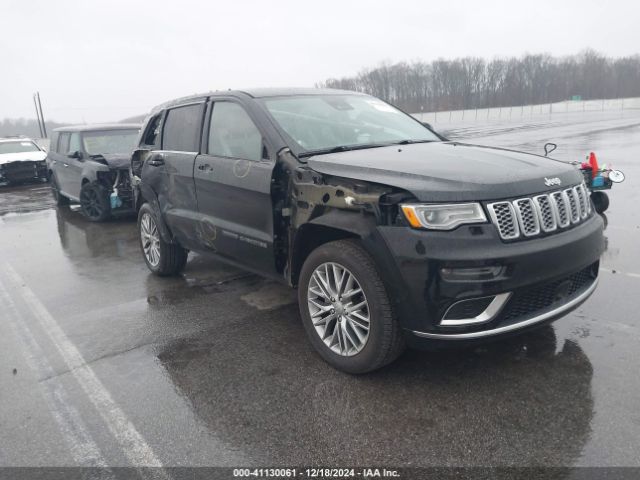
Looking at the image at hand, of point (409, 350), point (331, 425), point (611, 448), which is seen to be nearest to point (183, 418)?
point (331, 425)

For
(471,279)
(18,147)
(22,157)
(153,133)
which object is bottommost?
(471,279)

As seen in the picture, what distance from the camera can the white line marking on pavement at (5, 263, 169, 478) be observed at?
275cm

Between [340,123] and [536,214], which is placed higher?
[340,123]

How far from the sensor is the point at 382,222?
3018mm

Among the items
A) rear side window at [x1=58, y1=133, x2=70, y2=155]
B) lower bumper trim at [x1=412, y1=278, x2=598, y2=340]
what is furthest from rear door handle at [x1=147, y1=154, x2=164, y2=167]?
rear side window at [x1=58, y1=133, x2=70, y2=155]

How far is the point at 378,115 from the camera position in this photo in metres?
4.70

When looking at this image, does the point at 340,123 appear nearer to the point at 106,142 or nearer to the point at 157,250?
the point at 157,250

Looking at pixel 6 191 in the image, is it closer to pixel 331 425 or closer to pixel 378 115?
pixel 378 115

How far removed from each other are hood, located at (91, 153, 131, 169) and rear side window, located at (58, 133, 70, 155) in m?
1.37

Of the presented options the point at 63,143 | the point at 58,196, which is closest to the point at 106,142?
the point at 63,143

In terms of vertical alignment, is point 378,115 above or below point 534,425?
above

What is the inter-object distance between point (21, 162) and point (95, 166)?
26.3 ft

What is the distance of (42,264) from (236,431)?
5.11 metres

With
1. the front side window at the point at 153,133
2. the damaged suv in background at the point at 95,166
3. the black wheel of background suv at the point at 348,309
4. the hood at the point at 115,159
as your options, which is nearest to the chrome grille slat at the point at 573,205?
the black wheel of background suv at the point at 348,309
